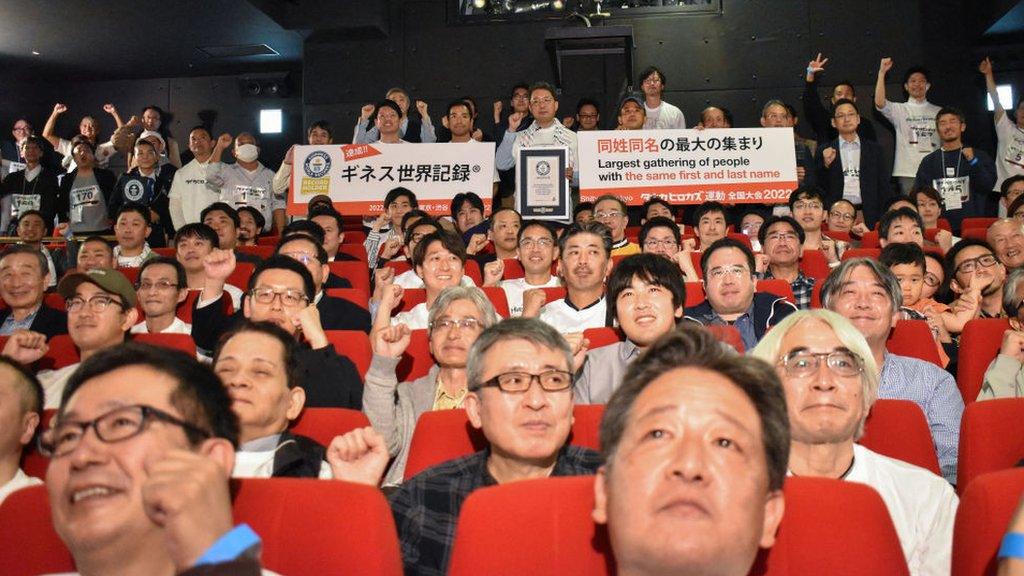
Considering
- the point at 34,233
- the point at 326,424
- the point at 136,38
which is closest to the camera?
the point at 326,424

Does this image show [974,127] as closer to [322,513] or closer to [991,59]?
[991,59]

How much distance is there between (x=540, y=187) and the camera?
20.1 ft

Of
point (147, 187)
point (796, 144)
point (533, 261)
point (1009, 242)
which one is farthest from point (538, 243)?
point (147, 187)

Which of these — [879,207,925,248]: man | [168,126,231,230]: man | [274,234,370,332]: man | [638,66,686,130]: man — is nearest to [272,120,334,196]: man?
[168,126,231,230]: man

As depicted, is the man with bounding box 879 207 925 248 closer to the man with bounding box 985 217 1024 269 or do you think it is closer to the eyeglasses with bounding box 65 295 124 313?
the man with bounding box 985 217 1024 269

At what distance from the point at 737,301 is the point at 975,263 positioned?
1.36m

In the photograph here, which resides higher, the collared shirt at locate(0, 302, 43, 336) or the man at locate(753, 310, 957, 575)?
the collared shirt at locate(0, 302, 43, 336)

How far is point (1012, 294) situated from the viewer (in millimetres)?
3051

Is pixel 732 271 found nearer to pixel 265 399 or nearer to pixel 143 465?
pixel 265 399

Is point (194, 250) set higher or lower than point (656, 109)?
lower

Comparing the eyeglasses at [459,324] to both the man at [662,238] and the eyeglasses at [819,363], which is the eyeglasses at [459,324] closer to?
the eyeglasses at [819,363]

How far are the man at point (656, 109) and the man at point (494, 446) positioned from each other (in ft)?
17.5

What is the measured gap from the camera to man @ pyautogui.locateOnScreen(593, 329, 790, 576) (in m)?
1.14

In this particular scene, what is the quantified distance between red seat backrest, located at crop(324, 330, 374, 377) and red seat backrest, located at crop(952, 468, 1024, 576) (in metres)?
2.03
